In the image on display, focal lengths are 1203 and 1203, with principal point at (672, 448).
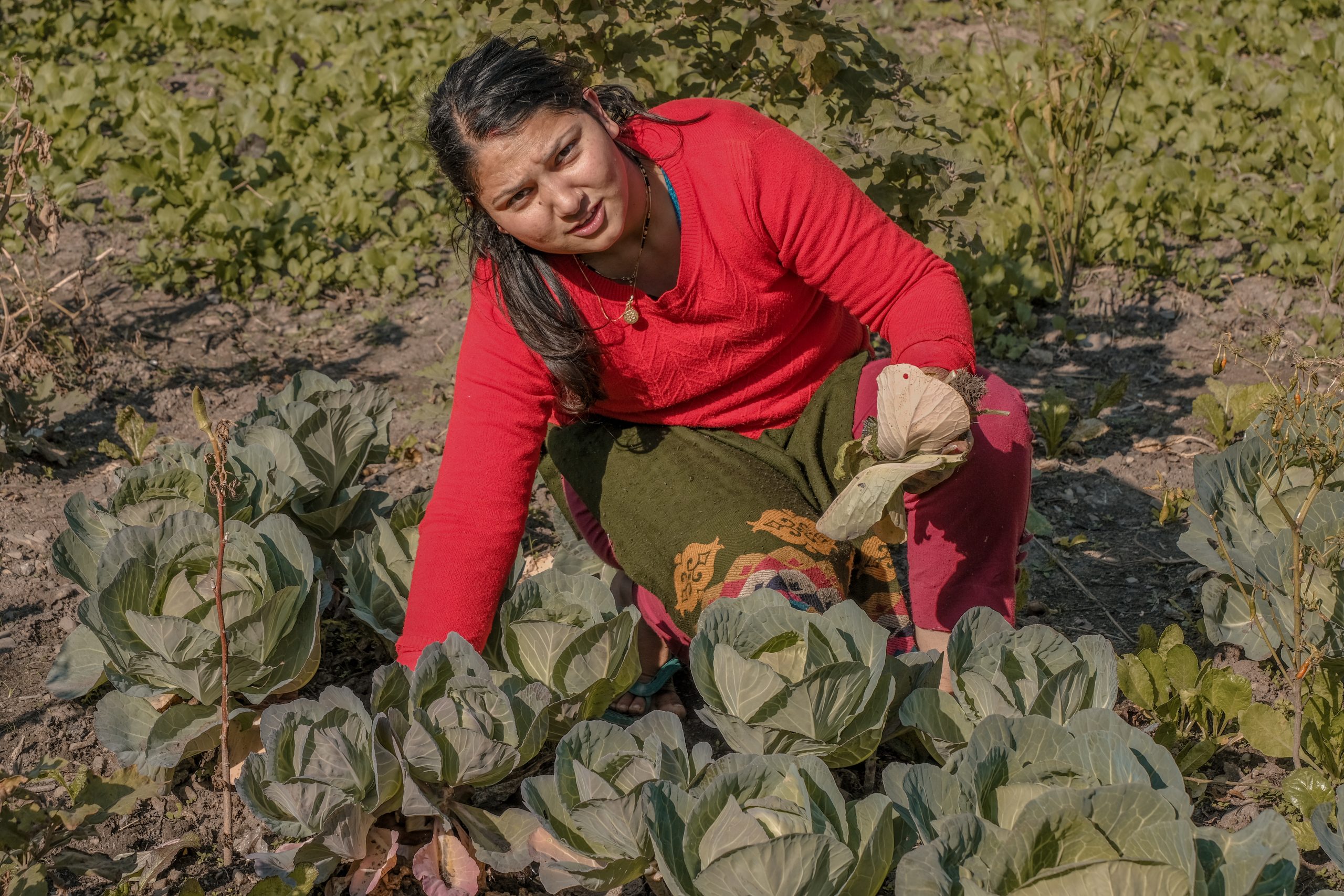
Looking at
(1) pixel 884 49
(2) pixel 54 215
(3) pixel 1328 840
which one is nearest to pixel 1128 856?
(3) pixel 1328 840

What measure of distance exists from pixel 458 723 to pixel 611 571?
0.83 metres

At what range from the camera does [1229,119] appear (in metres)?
4.96

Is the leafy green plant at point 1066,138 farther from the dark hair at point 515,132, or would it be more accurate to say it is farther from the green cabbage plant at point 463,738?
the green cabbage plant at point 463,738

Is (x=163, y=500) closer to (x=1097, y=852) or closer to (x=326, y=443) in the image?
(x=326, y=443)

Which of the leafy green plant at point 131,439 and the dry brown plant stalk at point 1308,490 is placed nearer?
the dry brown plant stalk at point 1308,490

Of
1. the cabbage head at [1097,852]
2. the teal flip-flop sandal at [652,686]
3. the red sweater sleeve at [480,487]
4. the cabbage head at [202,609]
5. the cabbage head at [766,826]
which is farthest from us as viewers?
the teal flip-flop sandal at [652,686]

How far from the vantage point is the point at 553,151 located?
2049 mm

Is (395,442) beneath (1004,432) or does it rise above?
beneath

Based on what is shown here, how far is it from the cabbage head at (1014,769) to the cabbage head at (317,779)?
83cm

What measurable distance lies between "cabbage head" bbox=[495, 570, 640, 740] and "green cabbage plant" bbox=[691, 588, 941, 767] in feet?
0.59

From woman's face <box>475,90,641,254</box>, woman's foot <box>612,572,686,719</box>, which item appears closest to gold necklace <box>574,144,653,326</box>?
woman's face <box>475,90,641,254</box>

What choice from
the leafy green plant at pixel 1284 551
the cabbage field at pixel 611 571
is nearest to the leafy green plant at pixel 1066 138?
the cabbage field at pixel 611 571

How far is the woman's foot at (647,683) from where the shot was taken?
2514mm

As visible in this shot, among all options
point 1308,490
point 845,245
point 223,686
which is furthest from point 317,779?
point 1308,490
